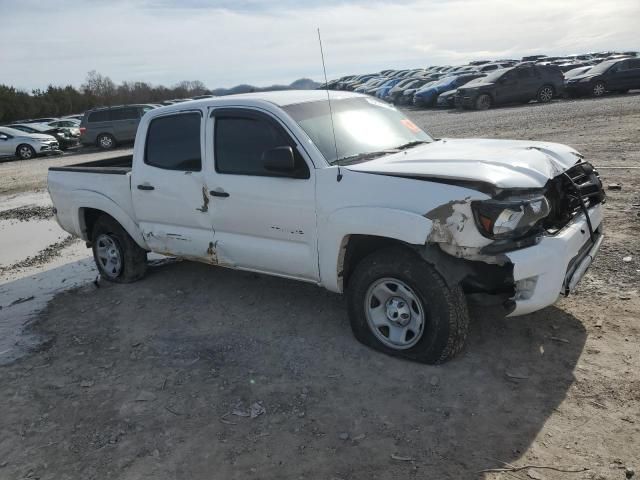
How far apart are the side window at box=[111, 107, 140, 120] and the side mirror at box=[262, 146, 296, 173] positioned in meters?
20.9

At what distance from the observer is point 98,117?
23.4m

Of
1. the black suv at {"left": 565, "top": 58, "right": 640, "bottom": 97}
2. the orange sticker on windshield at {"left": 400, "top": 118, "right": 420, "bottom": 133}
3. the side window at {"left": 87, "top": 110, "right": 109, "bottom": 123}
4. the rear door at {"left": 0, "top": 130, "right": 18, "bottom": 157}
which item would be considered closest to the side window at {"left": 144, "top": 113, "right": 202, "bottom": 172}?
the orange sticker on windshield at {"left": 400, "top": 118, "right": 420, "bottom": 133}

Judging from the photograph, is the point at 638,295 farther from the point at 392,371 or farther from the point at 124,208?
the point at 124,208

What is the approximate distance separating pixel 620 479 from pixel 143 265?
5.03 m

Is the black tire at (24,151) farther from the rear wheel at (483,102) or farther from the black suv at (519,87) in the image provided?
the rear wheel at (483,102)

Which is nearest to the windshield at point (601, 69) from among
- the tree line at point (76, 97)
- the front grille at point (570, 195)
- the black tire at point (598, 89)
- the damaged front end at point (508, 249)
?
the black tire at point (598, 89)

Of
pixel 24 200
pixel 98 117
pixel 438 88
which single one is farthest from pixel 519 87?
pixel 24 200

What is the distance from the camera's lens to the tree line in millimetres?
47688

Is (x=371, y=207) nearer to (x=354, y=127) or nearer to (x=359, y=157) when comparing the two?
(x=359, y=157)

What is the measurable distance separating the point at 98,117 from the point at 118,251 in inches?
759

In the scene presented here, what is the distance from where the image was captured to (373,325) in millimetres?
4125

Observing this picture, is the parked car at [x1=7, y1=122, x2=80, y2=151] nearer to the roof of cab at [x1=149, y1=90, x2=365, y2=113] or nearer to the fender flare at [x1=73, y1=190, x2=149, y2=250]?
the fender flare at [x1=73, y1=190, x2=149, y2=250]

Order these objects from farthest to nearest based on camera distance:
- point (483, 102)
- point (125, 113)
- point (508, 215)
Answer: point (483, 102) → point (125, 113) → point (508, 215)

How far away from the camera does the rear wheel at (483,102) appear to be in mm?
23622
